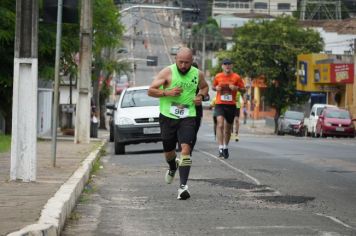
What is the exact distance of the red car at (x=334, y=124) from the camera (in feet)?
158

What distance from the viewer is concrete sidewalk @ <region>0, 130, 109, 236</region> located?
8023 mm

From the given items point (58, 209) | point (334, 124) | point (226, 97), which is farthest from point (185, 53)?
point (334, 124)

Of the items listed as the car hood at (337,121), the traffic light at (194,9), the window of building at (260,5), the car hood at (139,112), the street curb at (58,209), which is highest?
the window of building at (260,5)

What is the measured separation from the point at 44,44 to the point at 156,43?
319 feet

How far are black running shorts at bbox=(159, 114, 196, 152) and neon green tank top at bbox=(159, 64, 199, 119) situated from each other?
65mm

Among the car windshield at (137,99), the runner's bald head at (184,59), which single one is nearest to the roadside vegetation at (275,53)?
the car windshield at (137,99)

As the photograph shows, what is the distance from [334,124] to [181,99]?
37.1 meters

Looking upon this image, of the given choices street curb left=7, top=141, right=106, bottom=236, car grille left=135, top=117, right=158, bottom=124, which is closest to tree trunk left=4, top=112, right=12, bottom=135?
car grille left=135, top=117, right=158, bottom=124

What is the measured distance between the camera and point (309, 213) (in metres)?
10.2

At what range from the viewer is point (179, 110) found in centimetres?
1203

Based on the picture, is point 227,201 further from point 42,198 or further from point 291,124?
point 291,124

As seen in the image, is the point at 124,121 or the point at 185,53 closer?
the point at 185,53

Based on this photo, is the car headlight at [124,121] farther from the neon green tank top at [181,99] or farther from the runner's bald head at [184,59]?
the runner's bald head at [184,59]

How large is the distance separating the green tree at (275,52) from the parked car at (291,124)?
12.0 m
